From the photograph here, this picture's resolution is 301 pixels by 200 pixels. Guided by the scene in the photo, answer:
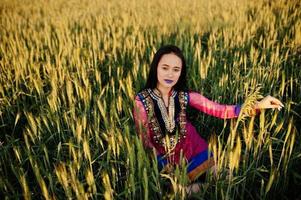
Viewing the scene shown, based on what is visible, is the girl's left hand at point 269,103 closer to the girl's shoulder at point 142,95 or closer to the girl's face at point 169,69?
the girl's face at point 169,69

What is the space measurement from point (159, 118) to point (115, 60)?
0.80 metres

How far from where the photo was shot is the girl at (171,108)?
1.18 m

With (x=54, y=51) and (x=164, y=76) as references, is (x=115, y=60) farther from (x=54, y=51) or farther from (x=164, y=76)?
(x=164, y=76)

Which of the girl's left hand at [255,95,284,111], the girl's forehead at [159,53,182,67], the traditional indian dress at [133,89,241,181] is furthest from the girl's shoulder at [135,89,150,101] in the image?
the girl's left hand at [255,95,284,111]

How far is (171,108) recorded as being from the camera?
1.26 m

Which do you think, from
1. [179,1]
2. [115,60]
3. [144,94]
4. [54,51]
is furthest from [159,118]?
[179,1]

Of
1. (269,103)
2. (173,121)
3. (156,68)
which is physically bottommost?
(173,121)

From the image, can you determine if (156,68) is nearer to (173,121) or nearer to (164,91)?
(164,91)

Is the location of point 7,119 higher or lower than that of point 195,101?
lower

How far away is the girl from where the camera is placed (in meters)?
1.18

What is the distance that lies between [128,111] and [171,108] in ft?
0.75

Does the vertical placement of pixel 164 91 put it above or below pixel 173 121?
above

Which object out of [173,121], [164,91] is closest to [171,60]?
[164,91]

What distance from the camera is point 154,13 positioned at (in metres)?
3.46
